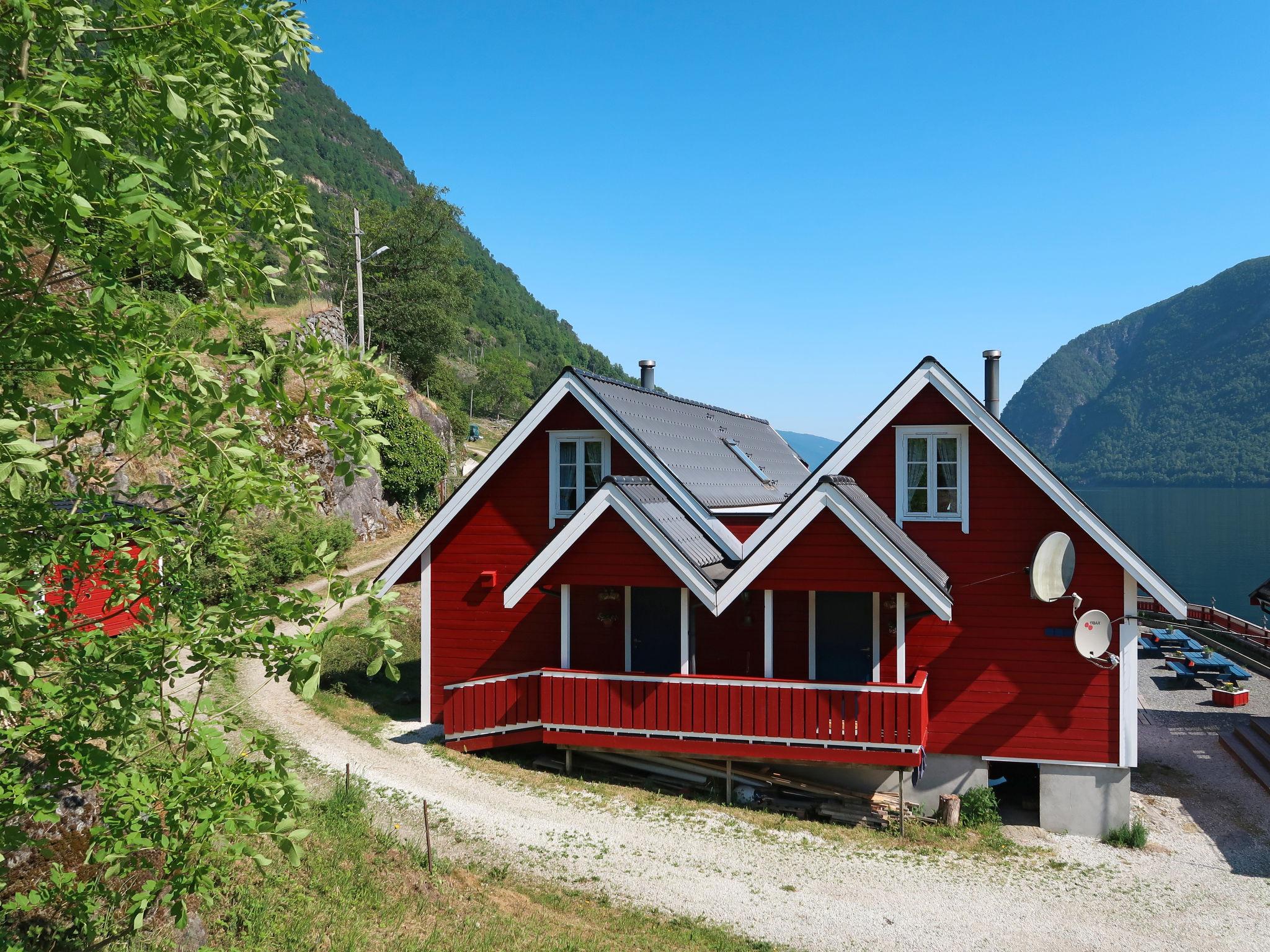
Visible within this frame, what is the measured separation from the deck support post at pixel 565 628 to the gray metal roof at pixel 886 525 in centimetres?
496

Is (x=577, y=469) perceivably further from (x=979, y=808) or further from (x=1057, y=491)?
(x=979, y=808)

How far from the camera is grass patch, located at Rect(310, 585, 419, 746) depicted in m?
16.2

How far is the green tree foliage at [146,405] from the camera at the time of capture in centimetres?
356

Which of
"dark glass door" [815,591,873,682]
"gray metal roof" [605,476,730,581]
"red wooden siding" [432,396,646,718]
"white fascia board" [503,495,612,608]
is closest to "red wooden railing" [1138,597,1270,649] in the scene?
"dark glass door" [815,591,873,682]

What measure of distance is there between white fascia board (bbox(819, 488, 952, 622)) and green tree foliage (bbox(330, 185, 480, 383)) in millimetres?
41136

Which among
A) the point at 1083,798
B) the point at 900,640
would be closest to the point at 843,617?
the point at 900,640

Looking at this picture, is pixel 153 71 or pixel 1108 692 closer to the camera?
pixel 153 71

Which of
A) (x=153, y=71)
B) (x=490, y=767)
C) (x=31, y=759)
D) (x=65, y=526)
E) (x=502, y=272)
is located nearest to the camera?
(x=153, y=71)

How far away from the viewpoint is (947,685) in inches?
558

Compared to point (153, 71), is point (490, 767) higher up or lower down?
lower down

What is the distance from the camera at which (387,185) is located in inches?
5738

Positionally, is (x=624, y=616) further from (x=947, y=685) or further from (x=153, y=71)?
(x=153, y=71)

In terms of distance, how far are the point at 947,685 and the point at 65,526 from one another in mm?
13494

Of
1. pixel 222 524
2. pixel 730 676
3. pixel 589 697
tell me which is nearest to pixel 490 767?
pixel 589 697
